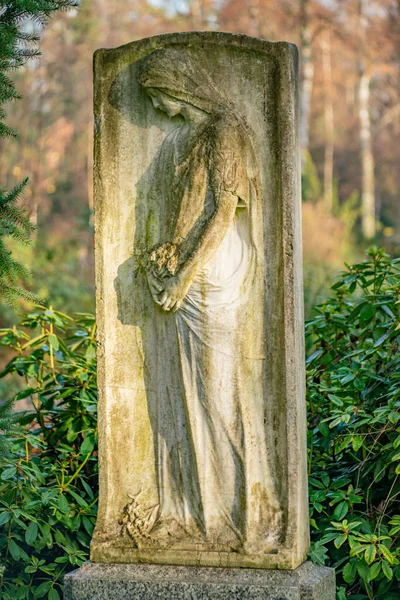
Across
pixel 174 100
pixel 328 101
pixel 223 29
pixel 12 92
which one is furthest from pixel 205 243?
pixel 328 101

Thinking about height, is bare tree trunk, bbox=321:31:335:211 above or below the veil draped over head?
above

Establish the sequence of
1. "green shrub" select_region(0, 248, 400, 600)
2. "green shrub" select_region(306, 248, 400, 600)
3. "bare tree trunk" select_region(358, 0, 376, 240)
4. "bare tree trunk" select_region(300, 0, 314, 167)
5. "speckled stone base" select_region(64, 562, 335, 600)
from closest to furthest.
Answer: "speckled stone base" select_region(64, 562, 335, 600), "green shrub" select_region(306, 248, 400, 600), "green shrub" select_region(0, 248, 400, 600), "bare tree trunk" select_region(300, 0, 314, 167), "bare tree trunk" select_region(358, 0, 376, 240)

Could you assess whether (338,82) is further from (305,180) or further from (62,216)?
(62,216)

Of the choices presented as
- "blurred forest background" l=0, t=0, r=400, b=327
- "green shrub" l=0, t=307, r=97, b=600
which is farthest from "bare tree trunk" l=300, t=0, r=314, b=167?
"green shrub" l=0, t=307, r=97, b=600

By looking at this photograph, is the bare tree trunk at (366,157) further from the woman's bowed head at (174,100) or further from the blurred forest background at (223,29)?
the woman's bowed head at (174,100)

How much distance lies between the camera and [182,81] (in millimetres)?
4312

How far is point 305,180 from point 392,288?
70.1 ft

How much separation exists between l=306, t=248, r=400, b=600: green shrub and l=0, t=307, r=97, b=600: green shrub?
1226mm

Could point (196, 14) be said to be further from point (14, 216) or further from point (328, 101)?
point (14, 216)

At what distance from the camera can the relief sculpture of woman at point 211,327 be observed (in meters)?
4.20

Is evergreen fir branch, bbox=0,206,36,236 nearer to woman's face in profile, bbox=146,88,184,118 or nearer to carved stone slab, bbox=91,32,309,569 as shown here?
carved stone slab, bbox=91,32,309,569

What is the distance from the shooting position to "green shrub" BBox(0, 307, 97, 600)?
15.6 feet

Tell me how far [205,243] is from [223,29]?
24.0m

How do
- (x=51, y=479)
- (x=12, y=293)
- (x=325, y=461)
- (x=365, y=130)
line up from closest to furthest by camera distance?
(x=12, y=293) → (x=325, y=461) → (x=51, y=479) → (x=365, y=130)
